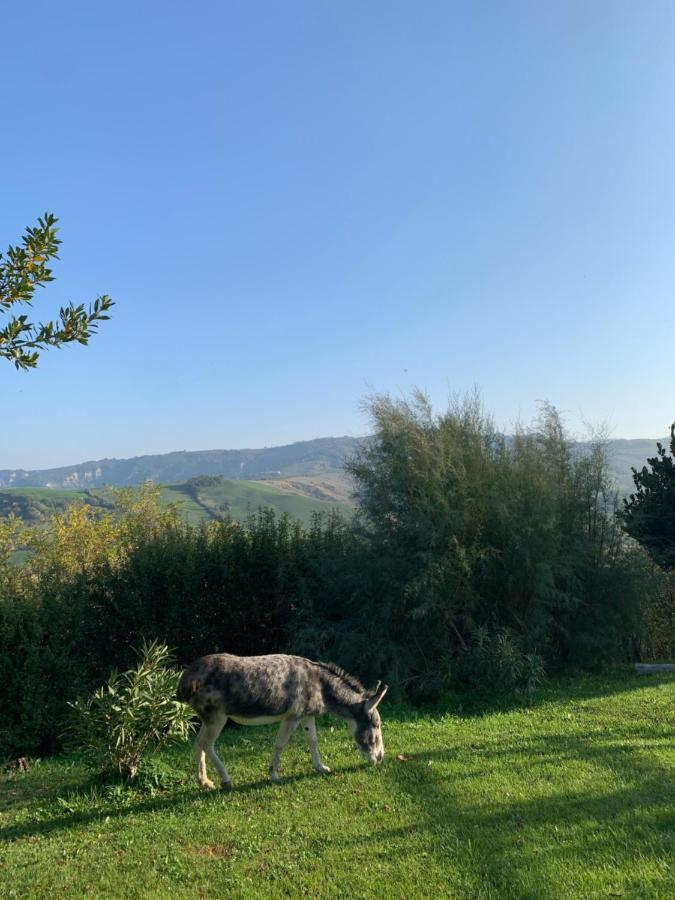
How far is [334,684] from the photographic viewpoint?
301 inches

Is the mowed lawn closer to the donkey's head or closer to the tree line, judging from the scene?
the donkey's head

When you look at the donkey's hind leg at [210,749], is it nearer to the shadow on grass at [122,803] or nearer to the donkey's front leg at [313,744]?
the shadow on grass at [122,803]

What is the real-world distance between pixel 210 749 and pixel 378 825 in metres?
2.16

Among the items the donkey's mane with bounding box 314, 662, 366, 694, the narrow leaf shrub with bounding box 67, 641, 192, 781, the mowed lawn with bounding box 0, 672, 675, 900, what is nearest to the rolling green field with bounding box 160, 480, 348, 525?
the donkey's mane with bounding box 314, 662, 366, 694

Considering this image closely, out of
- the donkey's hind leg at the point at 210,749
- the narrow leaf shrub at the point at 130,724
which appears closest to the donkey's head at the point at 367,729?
the donkey's hind leg at the point at 210,749

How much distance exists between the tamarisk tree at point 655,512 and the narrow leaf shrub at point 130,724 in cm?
1193

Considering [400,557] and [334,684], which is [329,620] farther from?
[334,684]

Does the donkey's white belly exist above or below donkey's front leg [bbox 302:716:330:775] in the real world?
above

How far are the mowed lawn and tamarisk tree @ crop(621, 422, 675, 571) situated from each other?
7.80 m

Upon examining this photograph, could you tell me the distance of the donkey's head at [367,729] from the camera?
756 centimetres

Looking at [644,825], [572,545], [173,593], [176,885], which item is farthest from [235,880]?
[572,545]

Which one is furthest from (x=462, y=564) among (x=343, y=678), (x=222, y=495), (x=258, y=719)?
(x=222, y=495)

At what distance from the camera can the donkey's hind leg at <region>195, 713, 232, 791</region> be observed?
702 cm

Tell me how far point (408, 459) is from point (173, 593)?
5.12 meters
